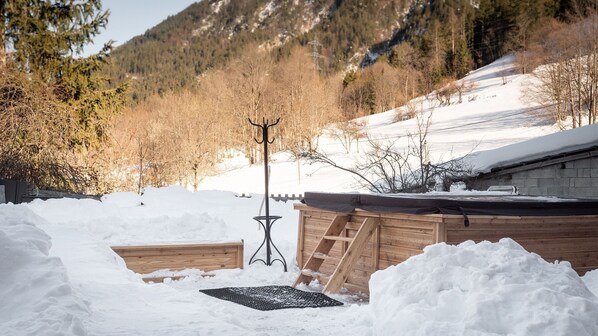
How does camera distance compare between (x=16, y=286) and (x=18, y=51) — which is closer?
(x=16, y=286)

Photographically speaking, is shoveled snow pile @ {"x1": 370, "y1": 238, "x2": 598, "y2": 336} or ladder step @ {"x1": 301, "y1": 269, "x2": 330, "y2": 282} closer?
shoveled snow pile @ {"x1": 370, "y1": 238, "x2": 598, "y2": 336}

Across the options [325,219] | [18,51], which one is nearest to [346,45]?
[18,51]

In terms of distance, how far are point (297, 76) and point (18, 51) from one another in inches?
1023

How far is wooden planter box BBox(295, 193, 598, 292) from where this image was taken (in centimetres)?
719

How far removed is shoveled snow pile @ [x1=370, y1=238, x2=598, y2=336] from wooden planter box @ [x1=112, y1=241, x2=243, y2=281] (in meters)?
4.31

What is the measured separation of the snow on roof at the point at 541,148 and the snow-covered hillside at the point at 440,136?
1163 centimetres

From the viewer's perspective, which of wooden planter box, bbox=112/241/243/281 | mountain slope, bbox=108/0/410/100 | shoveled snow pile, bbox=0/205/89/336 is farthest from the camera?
mountain slope, bbox=108/0/410/100

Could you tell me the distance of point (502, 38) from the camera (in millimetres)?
67438

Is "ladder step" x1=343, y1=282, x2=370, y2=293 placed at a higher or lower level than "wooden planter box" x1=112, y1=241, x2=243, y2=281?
lower

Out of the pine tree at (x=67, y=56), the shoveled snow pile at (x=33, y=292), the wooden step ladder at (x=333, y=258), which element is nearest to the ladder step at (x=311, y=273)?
the wooden step ladder at (x=333, y=258)

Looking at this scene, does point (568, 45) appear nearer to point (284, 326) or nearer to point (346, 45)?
point (284, 326)

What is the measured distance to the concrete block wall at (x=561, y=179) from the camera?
44.1 feet

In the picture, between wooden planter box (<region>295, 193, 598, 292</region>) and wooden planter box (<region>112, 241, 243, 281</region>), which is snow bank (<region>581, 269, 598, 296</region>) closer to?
wooden planter box (<region>295, 193, 598, 292</region>)

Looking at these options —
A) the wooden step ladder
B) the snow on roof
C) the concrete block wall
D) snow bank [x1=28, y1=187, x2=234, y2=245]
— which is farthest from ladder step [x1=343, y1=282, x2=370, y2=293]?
the snow on roof
